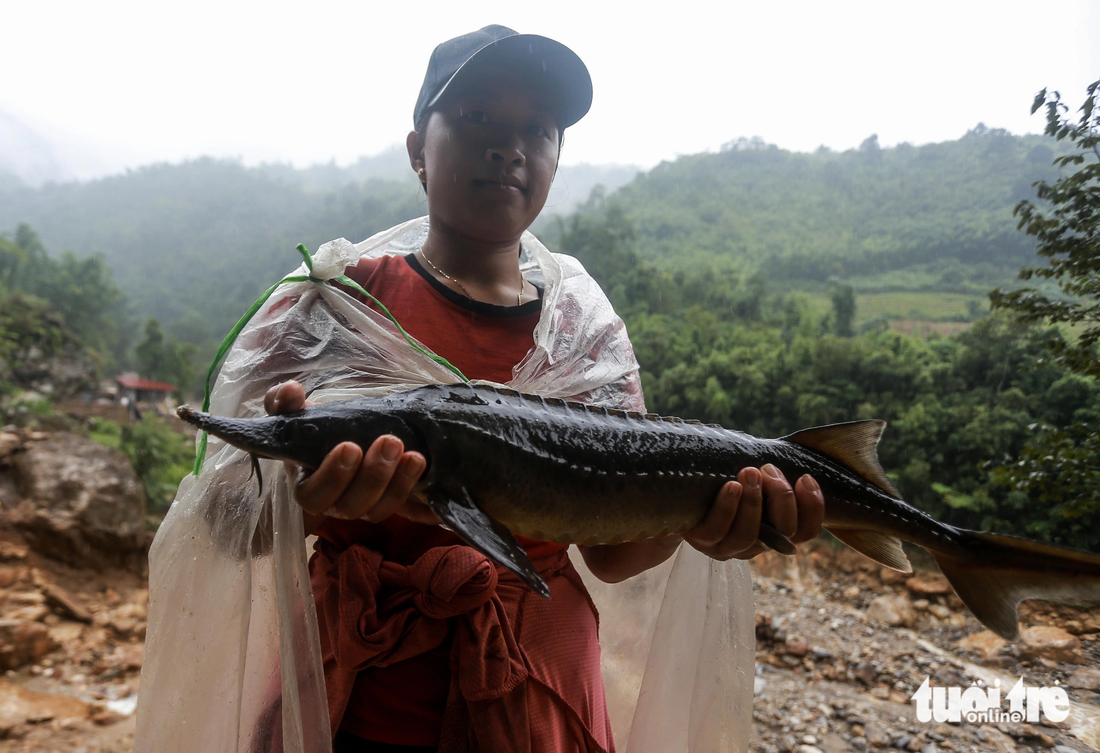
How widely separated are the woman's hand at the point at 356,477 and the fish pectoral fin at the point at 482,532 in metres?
0.07

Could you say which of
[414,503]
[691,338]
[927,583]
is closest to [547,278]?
[414,503]

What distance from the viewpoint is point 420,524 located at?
1.36m

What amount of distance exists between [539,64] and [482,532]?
123 centimetres

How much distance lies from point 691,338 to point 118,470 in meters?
7.55

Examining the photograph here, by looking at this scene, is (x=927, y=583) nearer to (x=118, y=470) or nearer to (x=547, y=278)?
(x=547, y=278)

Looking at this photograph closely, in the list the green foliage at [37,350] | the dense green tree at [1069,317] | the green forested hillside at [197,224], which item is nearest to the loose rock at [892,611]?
the dense green tree at [1069,317]

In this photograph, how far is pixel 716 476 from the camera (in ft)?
4.40

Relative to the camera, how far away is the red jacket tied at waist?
1.20m

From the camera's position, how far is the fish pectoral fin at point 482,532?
3.26 feet

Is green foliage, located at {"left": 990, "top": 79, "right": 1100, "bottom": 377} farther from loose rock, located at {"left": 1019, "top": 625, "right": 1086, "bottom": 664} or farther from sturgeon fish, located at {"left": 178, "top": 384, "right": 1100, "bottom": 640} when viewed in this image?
sturgeon fish, located at {"left": 178, "top": 384, "right": 1100, "bottom": 640}

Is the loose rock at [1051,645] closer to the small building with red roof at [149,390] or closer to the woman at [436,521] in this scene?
the woman at [436,521]

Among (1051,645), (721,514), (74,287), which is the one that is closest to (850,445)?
(721,514)

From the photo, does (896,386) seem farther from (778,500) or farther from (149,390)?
(149,390)

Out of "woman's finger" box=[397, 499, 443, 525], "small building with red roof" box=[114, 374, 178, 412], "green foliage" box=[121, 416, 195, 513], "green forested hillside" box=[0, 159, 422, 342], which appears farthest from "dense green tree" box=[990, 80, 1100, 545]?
"green forested hillside" box=[0, 159, 422, 342]
